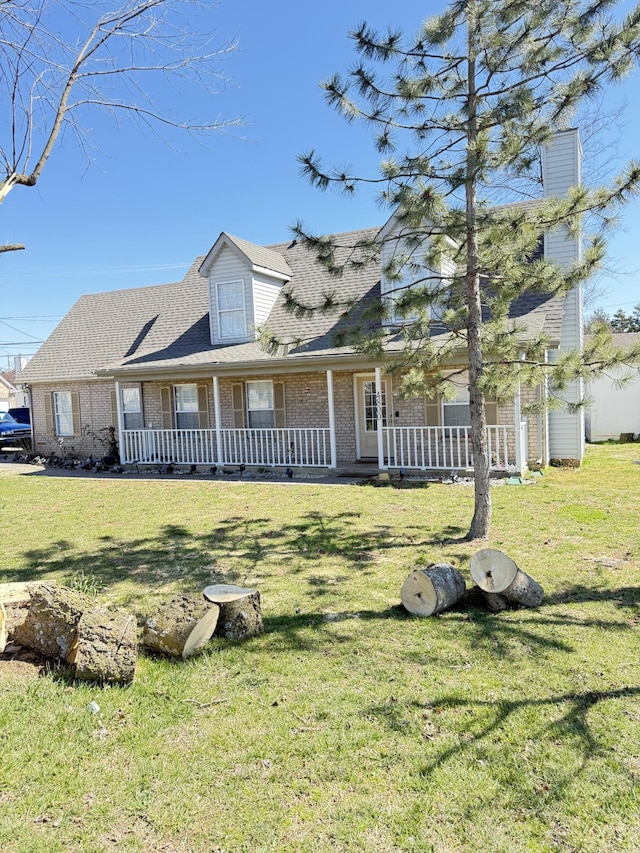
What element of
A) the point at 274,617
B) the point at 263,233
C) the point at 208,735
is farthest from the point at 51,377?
the point at 208,735

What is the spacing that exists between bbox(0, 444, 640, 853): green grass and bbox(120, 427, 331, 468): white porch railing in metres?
7.47

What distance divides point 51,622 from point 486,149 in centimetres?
650

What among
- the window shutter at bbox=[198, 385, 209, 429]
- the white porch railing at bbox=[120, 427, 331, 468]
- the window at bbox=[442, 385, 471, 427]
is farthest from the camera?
the window shutter at bbox=[198, 385, 209, 429]

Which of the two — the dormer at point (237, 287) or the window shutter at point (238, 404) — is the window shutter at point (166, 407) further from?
the window shutter at point (238, 404)

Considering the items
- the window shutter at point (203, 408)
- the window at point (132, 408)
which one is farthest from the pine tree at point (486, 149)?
the window at point (132, 408)

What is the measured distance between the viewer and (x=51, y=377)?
62.4 feet

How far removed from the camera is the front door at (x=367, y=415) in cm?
1429

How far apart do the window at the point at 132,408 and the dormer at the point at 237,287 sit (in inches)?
129

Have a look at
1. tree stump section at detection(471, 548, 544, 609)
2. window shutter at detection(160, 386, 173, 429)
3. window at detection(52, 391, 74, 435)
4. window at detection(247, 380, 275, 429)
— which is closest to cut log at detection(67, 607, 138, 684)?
tree stump section at detection(471, 548, 544, 609)

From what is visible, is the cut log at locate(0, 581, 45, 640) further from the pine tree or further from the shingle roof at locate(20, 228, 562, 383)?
the shingle roof at locate(20, 228, 562, 383)

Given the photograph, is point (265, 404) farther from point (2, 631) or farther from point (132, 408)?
point (2, 631)

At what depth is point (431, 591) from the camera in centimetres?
490

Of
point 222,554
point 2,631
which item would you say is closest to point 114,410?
point 222,554

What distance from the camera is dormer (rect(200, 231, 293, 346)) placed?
15.4m
